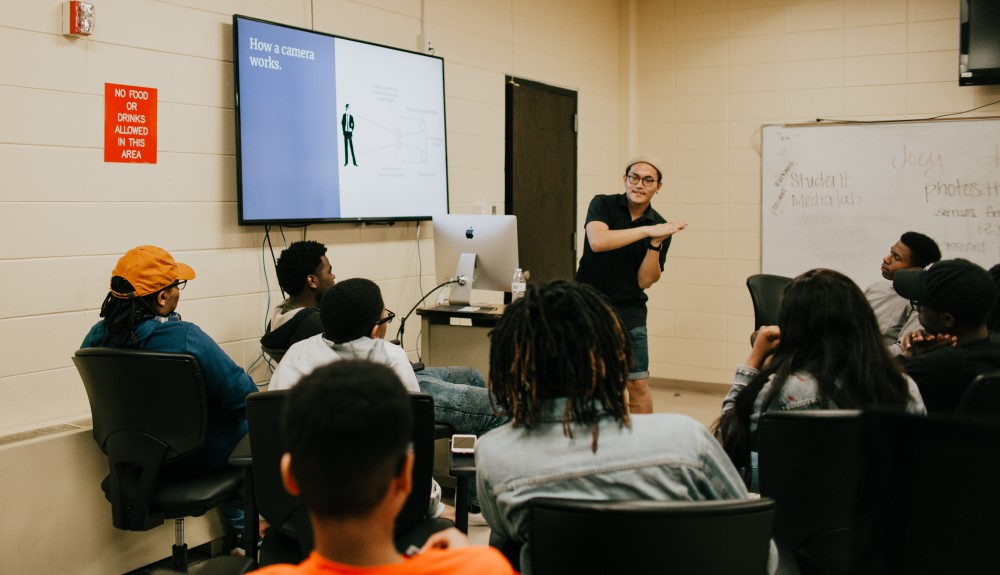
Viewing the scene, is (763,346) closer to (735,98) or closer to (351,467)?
(351,467)

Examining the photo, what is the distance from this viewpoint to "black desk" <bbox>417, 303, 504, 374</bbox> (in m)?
3.85

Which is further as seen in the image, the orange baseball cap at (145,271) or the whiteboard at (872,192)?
the whiteboard at (872,192)

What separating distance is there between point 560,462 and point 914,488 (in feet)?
1.80

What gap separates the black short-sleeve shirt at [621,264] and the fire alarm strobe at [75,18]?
2.20 m

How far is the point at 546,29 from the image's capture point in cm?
546

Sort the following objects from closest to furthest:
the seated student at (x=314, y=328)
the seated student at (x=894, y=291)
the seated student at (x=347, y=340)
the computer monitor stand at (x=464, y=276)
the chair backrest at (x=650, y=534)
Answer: the chair backrest at (x=650, y=534) → the seated student at (x=347, y=340) → the seated student at (x=314, y=328) → the seated student at (x=894, y=291) → the computer monitor stand at (x=464, y=276)

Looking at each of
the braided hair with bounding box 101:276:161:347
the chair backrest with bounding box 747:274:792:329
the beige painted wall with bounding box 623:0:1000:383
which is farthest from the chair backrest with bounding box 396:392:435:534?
the beige painted wall with bounding box 623:0:1000:383

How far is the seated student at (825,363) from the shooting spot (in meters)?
1.98

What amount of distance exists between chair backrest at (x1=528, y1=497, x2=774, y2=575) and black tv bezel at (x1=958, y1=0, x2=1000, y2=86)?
15.3 feet

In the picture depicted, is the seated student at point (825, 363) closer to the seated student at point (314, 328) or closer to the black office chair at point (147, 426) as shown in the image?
the seated student at point (314, 328)

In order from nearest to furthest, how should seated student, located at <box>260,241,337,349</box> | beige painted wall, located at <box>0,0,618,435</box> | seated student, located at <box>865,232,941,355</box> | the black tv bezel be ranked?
beige painted wall, located at <box>0,0,618,435</box> → seated student, located at <box>260,241,337,349</box> → seated student, located at <box>865,232,941,355</box> → the black tv bezel

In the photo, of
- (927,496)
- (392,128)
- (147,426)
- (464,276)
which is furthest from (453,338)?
(927,496)

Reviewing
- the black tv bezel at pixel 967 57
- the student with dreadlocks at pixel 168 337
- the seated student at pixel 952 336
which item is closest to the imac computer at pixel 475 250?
the student with dreadlocks at pixel 168 337

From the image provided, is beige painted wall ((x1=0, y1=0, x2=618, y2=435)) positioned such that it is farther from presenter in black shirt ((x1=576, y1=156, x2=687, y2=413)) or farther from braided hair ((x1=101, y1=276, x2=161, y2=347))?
presenter in black shirt ((x1=576, y1=156, x2=687, y2=413))
